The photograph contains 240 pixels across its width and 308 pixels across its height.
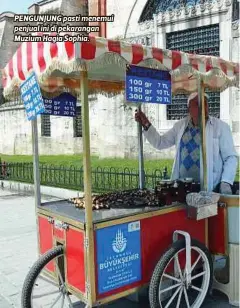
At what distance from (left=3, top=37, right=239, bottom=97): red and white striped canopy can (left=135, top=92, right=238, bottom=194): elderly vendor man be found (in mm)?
463

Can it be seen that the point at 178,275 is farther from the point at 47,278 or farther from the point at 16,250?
the point at 16,250

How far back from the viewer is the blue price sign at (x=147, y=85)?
318 centimetres

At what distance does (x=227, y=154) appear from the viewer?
391 centimetres

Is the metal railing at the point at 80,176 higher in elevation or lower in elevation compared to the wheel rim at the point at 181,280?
higher

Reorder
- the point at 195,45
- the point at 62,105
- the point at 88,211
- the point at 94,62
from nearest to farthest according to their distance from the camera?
the point at 94,62, the point at 88,211, the point at 62,105, the point at 195,45

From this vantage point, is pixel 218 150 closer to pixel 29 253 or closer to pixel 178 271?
pixel 178 271

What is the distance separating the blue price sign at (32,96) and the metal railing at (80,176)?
357 cm

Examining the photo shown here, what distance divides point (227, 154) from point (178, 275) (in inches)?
52.6

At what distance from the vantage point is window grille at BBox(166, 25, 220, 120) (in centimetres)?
1327

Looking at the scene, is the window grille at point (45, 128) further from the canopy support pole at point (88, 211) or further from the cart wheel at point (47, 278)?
the canopy support pole at point (88, 211)

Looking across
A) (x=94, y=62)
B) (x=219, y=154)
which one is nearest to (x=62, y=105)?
(x=94, y=62)

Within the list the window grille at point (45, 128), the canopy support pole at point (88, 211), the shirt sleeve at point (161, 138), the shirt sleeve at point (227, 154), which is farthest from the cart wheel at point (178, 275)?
the window grille at point (45, 128)

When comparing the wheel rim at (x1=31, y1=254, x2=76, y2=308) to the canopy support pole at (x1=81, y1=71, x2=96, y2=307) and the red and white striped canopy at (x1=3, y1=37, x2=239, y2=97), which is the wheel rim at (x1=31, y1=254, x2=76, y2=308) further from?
the red and white striped canopy at (x1=3, y1=37, x2=239, y2=97)

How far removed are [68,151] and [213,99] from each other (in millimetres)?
9592
